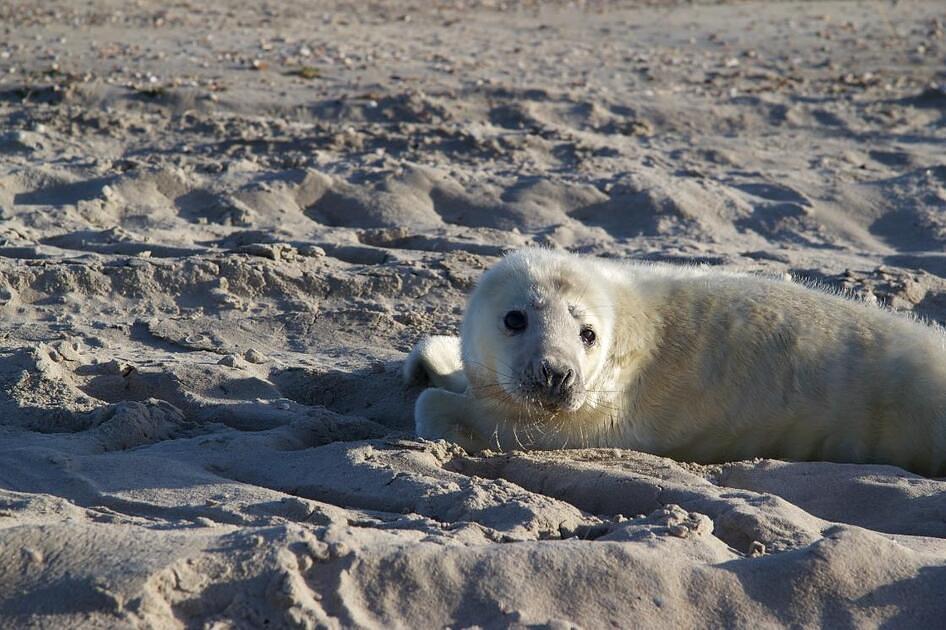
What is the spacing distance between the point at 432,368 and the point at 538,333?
900 mm

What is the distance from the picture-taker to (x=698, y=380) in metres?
4.52

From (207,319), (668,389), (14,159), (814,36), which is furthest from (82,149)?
(814,36)

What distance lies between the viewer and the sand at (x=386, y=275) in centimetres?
279

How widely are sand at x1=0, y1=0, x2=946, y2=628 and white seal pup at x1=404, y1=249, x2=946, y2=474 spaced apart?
21cm

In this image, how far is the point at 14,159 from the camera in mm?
7641

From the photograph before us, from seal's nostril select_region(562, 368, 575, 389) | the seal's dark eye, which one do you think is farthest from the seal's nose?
the seal's dark eye

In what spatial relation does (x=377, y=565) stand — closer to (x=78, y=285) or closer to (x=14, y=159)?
(x=78, y=285)

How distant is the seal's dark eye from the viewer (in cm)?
436

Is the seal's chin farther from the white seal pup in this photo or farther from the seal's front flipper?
the seal's front flipper

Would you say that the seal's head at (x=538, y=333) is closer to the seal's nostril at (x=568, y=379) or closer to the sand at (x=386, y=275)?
the seal's nostril at (x=568, y=379)

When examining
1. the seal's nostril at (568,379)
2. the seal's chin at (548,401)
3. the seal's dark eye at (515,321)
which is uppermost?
the seal's dark eye at (515,321)

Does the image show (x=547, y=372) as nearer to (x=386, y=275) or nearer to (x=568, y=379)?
(x=568, y=379)

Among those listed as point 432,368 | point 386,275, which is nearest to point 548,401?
point 432,368

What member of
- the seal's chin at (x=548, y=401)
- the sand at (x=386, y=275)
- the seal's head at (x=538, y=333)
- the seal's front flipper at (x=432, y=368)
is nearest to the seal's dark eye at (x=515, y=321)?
the seal's head at (x=538, y=333)
